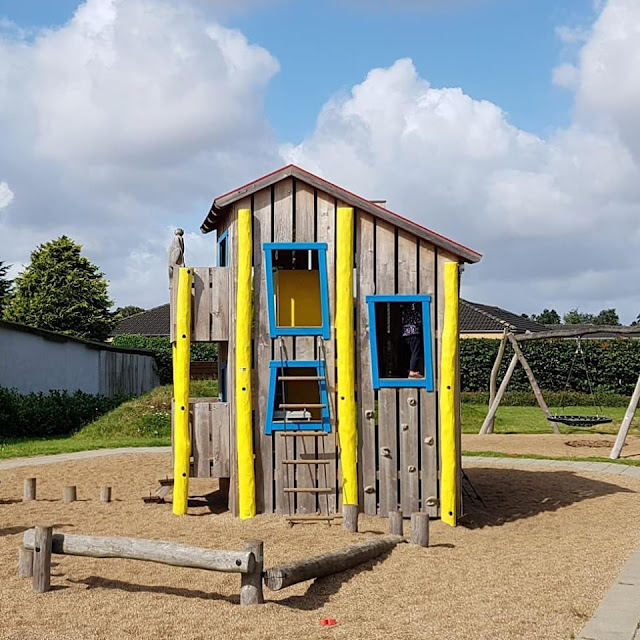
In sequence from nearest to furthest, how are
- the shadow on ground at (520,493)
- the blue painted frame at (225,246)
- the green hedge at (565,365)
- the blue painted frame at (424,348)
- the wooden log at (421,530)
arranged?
the wooden log at (421,530)
the blue painted frame at (424,348)
the shadow on ground at (520,493)
the blue painted frame at (225,246)
the green hedge at (565,365)

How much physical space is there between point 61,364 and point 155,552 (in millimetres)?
19462

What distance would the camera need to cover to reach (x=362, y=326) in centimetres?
1183

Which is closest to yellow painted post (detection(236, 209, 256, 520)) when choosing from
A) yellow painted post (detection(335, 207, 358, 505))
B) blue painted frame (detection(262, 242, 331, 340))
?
blue painted frame (detection(262, 242, 331, 340))

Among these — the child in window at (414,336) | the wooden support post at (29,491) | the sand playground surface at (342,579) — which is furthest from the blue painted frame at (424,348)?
the wooden support post at (29,491)

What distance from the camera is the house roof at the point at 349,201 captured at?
38.7 feet

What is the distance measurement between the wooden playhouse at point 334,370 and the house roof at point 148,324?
4487 centimetres

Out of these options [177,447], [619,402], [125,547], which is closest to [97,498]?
[177,447]

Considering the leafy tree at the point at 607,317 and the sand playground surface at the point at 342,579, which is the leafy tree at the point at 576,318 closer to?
the leafy tree at the point at 607,317

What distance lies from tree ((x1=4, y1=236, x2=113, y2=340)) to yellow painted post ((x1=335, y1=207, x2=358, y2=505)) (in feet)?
105

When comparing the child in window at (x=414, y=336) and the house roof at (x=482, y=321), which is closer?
the child in window at (x=414, y=336)

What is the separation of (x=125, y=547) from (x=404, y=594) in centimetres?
254

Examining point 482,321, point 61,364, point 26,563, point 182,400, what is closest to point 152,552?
point 26,563

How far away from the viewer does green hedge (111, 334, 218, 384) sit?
35.2m

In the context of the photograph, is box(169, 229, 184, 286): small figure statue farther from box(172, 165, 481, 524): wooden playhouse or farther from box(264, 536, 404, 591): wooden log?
box(264, 536, 404, 591): wooden log
